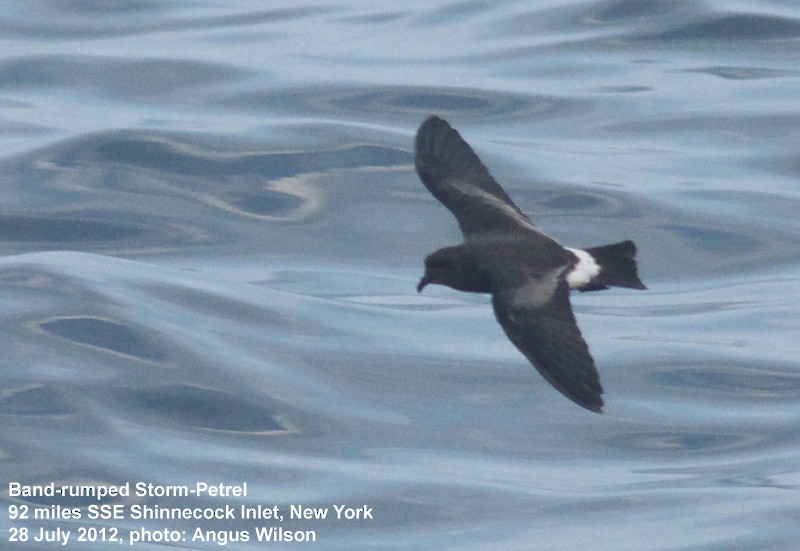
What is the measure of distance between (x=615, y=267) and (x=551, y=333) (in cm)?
76

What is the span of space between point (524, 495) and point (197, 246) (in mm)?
4375

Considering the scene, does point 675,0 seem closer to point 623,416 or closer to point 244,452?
point 623,416

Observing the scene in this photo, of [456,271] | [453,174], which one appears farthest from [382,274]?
[456,271]

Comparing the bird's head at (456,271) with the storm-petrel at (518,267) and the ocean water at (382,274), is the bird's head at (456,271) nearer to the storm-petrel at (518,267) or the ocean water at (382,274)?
the storm-petrel at (518,267)

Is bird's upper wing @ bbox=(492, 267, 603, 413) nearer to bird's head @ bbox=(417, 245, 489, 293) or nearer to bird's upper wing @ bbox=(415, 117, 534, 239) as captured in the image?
bird's head @ bbox=(417, 245, 489, 293)

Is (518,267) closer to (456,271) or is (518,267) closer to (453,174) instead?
(456,271)

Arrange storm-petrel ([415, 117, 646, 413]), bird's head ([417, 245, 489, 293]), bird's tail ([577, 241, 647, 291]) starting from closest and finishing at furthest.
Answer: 1. storm-petrel ([415, 117, 646, 413])
2. bird's tail ([577, 241, 647, 291])
3. bird's head ([417, 245, 489, 293])

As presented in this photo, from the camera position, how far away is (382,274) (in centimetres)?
1235

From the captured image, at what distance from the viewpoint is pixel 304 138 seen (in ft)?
46.6

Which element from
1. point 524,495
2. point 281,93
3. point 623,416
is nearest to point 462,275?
point 524,495

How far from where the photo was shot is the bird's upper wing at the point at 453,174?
8508mm

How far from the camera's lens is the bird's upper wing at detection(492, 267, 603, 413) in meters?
6.27

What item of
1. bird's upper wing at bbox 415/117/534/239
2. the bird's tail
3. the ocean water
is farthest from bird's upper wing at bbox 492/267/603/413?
the ocean water

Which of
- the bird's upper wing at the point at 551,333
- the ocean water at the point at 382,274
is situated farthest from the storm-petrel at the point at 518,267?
the ocean water at the point at 382,274
